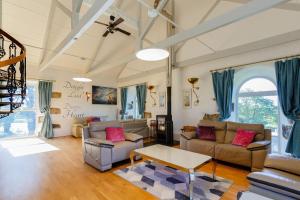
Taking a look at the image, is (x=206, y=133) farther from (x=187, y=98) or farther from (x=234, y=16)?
(x=234, y=16)

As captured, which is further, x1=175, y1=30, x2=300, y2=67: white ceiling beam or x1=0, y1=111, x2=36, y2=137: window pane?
x1=0, y1=111, x2=36, y2=137: window pane

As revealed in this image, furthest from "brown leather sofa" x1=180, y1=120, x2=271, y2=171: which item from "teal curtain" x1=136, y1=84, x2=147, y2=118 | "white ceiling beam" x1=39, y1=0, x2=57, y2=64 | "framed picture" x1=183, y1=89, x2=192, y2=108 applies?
"white ceiling beam" x1=39, y1=0, x2=57, y2=64

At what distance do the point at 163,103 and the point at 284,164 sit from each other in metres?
4.24

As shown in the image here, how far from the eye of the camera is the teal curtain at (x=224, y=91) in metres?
4.14

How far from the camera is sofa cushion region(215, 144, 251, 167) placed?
9.87 ft

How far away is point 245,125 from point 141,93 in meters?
4.16

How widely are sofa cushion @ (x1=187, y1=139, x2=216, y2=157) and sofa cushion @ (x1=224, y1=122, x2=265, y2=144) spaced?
42cm

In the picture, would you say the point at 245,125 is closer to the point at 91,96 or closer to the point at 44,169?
the point at 44,169

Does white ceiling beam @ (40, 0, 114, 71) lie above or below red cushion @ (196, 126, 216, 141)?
above

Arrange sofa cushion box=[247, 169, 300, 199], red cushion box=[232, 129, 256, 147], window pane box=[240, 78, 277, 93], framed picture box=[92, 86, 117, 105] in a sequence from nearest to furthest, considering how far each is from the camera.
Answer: sofa cushion box=[247, 169, 300, 199]
red cushion box=[232, 129, 256, 147]
window pane box=[240, 78, 277, 93]
framed picture box=[92, 86, 117, 105]

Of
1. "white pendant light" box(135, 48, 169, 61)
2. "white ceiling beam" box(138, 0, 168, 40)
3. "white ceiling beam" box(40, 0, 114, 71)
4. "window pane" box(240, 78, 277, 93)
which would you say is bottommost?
"window pane" box(240, 78, 277, 93)

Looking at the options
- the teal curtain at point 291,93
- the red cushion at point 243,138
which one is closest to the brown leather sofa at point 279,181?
the red cushion at point 243,138

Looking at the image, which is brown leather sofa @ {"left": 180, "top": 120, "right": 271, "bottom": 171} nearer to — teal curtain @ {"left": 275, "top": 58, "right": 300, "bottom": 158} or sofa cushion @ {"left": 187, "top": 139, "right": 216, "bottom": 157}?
sofa cushion @ {"left": 187, "top": 139, "right": 216, "bottom": 157}

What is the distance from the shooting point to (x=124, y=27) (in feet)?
18.9
